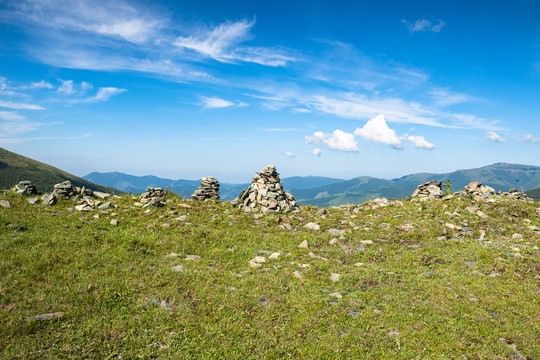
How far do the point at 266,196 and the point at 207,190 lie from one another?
6914 mm

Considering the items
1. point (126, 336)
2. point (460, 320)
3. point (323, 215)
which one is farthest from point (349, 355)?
point (323, 215)

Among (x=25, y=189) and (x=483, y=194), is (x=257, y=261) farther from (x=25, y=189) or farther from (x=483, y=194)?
(x=483, y=194)

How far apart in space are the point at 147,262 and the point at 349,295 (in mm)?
8628

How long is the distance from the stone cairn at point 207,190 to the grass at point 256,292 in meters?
9.12

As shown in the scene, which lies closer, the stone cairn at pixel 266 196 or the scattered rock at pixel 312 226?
the scattered rock at pixel 312 226

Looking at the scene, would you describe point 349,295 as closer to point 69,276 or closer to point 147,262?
point 147,262

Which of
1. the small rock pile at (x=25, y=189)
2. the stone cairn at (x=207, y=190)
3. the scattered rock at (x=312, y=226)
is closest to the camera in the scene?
the scattered rock at (x=312, y=226)

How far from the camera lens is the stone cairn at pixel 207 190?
88.4ft

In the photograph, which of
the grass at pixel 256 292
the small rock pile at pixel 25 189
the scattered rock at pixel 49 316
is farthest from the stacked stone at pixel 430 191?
the small rock pile at pixel 25 189

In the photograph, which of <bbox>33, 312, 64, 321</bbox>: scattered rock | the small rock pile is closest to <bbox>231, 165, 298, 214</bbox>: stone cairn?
<bbox>33, 312, 64, 321</bbox>: scattered rock

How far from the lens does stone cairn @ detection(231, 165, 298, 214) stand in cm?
2350

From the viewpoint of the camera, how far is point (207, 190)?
2798 cm

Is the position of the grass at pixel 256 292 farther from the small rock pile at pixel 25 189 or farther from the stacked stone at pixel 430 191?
the stacked stone at pixel 430 191

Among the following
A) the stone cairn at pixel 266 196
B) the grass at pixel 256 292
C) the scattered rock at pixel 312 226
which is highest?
the stone cairn at pixel 266 196
